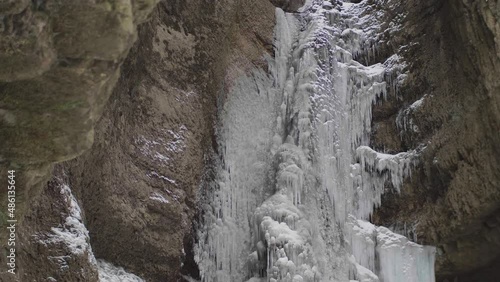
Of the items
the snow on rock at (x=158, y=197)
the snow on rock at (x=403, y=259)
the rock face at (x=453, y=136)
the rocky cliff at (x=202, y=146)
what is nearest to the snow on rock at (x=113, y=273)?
the rocky cliff at (x=202, y=146)

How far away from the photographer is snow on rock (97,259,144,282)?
27.2 feet

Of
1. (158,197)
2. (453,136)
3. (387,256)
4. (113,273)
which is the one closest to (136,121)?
(158,197)

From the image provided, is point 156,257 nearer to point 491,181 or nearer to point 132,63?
point 132,63

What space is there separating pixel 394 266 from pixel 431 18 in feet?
13.9

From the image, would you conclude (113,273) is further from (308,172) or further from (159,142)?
(308,172)

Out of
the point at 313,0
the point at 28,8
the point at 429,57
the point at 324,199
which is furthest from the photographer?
the point at 313,0

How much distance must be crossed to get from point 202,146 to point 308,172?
5.66 ft

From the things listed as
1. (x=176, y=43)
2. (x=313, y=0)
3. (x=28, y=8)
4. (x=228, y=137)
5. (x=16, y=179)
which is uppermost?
(x=313, y=0)

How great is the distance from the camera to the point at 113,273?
8477 mm

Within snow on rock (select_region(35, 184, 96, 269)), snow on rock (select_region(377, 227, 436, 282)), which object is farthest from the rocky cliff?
snow on rock (select_region(377, 227, 436, 282))

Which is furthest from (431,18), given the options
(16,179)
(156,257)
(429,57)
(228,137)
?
(16,179)

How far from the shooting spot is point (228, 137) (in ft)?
36.0

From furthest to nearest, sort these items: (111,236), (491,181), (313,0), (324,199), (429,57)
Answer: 1. (313,0)
2. (429,57)
3. (324,199)
4. (491,181)
5. (111,236)

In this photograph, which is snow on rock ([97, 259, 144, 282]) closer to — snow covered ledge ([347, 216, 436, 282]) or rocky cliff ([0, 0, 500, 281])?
rocky cliff ([0, 0, 500, 281])
